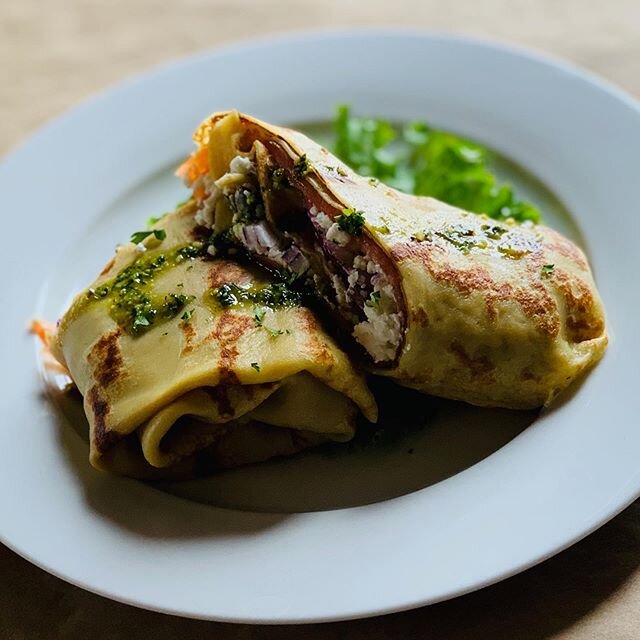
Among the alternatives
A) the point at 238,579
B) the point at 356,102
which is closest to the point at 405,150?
the point at 356,102

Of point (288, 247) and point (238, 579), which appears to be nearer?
point (238, 579)

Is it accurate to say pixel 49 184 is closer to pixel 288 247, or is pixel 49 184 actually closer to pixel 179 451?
pixel 288 247

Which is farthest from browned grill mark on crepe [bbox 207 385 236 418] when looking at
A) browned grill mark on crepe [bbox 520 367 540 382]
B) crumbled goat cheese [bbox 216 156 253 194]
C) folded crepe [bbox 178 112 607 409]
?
browned grill mark on crepe [bbox 520 367 540 382]

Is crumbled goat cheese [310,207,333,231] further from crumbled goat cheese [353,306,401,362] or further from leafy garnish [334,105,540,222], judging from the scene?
leafy garnish [334,105,540,222]

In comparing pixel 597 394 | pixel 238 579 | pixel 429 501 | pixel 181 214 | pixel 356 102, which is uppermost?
pixel 356 102

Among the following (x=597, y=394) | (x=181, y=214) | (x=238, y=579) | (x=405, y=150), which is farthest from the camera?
(x=405, y=150)

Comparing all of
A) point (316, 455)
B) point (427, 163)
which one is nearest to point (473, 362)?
point (316, 455)

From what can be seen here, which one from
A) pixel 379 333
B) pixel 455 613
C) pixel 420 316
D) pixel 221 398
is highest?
pixel 420 316

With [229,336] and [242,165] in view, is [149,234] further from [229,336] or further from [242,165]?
[229,336]
